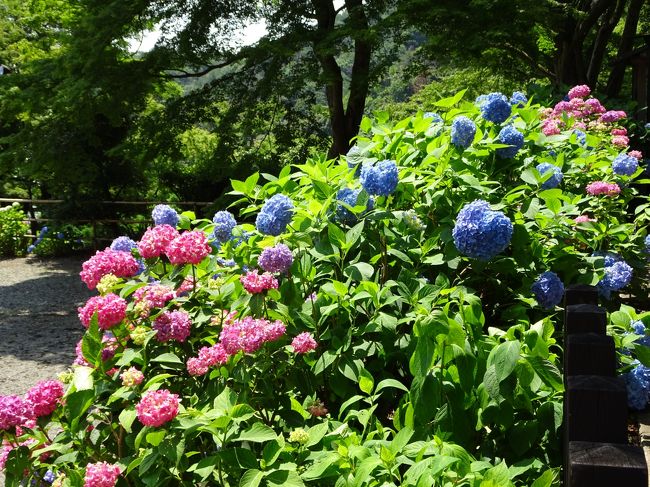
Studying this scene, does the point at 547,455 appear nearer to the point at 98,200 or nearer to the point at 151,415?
the point at 151,415

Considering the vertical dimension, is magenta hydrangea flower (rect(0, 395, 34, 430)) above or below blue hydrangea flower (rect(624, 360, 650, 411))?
above

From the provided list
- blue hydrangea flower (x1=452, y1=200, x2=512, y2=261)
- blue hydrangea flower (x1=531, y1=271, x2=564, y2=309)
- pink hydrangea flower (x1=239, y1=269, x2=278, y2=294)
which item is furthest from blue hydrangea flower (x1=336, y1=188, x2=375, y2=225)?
blue hydrangea flower (x1=531, y1=271, x2=564, y2=309)

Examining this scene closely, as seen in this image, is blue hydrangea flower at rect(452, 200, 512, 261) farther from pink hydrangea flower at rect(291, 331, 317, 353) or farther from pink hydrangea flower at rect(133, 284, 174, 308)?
pink hydrangea flower at rect(133, 284, 174, 308)

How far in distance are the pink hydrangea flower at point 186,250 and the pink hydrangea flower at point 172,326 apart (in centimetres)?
16

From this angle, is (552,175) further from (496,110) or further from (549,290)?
(549,290)

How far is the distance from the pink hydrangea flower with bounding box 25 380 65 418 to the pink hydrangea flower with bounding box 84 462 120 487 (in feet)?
0.96

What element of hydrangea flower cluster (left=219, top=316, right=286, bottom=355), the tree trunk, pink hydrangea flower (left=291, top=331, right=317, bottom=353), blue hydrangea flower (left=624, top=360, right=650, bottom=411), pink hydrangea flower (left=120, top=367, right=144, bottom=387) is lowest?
blue hydrangea flower (left=624, top=360, right=650, bottom=411)

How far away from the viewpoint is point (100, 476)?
1500 mm

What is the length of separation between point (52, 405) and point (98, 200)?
1426 centimetres

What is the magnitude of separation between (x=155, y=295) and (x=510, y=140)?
1.47 metres

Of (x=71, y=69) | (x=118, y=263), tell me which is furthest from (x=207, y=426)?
(x=71, y=69)

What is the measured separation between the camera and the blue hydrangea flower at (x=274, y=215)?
7.04 feet

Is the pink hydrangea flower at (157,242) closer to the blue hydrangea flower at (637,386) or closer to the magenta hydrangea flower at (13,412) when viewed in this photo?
the magenta hydrangea flower at (13,412)

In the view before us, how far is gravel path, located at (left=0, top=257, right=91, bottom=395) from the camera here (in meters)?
6.85
